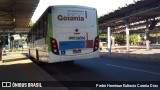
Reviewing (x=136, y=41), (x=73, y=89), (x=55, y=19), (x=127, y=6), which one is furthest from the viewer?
(x=136, y=41)

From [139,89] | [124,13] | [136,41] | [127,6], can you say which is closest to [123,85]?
[139,89]

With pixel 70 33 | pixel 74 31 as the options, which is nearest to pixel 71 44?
pixel 70 33

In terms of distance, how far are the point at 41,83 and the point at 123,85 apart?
2.71m

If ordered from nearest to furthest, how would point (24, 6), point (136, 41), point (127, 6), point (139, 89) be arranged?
1. point (139, 89)
2. point (24, 6)
3. point (127, 6)
4. point (136, 41)

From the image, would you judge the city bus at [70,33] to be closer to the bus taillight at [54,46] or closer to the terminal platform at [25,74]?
the bus taillight at [54,46]

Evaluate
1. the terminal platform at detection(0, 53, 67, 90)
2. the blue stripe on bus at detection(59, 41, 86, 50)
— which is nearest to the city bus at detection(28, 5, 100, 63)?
the blue stripe on bus at detection(59, 41, 86, 50)

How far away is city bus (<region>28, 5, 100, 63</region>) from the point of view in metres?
13.5

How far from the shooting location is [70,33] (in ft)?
45.3

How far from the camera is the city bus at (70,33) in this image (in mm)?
13492

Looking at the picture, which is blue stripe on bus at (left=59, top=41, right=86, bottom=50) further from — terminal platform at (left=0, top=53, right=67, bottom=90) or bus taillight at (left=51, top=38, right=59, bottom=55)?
terminal platform at (left=0, top=53, right=67, bottom=90)

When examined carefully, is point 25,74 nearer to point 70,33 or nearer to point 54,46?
point 54,46

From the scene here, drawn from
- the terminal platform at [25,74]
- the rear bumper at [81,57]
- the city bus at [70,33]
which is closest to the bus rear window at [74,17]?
the city bus at [70,33]

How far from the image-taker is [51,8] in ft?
44.4

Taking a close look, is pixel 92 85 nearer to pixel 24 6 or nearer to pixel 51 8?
pixel 51 8
